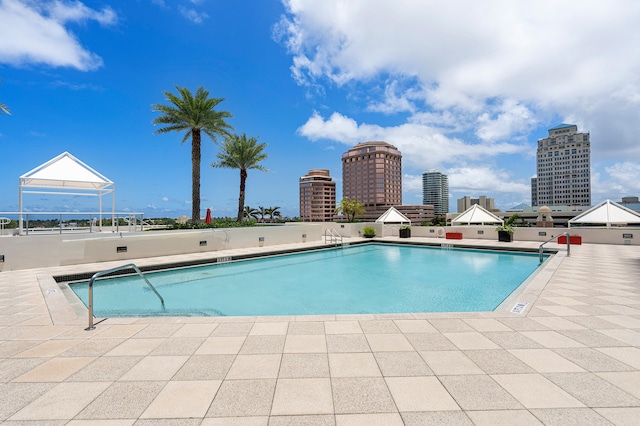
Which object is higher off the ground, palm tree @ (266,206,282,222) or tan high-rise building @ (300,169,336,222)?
tan high-rise building @ (300,169,336,222)

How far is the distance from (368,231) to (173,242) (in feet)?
45.2

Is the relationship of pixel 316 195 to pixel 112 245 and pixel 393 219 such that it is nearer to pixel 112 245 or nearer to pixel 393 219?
pixel 393 219

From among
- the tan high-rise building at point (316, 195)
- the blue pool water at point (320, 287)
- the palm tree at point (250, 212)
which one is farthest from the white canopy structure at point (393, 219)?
the tan high-rise building at point (316, 195)

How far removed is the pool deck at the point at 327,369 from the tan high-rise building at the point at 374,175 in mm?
118452

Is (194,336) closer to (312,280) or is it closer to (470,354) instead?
(470,354)

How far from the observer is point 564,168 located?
Result: 12525 cm

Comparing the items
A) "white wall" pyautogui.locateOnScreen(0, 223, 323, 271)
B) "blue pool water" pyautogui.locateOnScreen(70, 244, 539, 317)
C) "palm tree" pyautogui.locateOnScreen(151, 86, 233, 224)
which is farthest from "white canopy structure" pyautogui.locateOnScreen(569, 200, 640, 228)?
"palm tree" pyautogui.locateOnScreen(151, 86, 233, 224)

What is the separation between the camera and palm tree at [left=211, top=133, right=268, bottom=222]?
23.6m

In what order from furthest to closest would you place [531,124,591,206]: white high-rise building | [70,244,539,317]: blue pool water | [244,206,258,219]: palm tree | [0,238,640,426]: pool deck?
1. [531,124,591,206]: white high-rise building
2. [244,206,258,219]: palm tree
3. [70,244,539,317]: blue pool water
4. [0,238,640,426]: pool deck

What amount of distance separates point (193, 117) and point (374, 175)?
109m

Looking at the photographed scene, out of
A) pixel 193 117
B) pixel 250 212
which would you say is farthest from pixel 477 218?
pixel 250 212

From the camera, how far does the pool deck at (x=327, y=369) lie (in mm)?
2389

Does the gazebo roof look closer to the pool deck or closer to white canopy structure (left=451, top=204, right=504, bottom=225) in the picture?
the pool deck

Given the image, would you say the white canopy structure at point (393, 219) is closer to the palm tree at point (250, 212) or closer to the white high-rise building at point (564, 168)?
the palm tree at point (250, 212)
